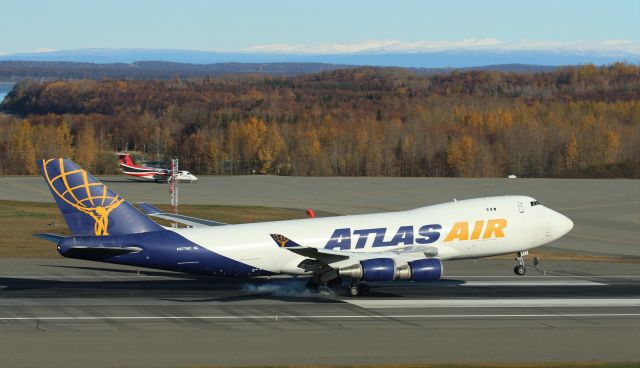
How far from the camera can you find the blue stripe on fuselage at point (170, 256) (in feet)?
140

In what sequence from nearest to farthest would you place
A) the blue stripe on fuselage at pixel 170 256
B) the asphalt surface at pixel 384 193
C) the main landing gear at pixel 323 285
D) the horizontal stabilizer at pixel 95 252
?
the horizontal stabilizer at pixel 95 252
the blue stripe on fuselage at pixel 170 256
the main landing gear at pixel 323 285
the asphalt surface at pixel 384 193

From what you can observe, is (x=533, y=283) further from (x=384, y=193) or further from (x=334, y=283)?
(x=384, y=193)

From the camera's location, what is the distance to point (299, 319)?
38.7 meters

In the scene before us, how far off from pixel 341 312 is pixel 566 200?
67.5m

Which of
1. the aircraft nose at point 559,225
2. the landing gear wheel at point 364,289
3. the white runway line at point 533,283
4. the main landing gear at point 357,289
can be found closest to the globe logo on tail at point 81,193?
the main landing gear at point 357,289

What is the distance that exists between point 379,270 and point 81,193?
1343cm

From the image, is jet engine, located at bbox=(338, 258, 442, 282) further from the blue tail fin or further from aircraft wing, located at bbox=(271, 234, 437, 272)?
the blue tail fin

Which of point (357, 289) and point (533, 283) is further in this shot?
point (533, 283)

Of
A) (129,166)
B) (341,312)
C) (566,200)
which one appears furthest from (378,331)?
(129,166)

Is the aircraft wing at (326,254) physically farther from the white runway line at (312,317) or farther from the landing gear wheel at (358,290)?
the white runway line at (312,317)

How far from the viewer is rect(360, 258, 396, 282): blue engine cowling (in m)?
42.0

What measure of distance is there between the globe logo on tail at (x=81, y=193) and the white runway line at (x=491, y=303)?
1137 centimetres

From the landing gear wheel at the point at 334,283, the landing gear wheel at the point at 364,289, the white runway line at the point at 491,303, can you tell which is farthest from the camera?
the landing gear wheel at the point at 334,283

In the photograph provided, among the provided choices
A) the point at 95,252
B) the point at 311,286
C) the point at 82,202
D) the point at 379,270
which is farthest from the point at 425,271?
the point at 82,202
